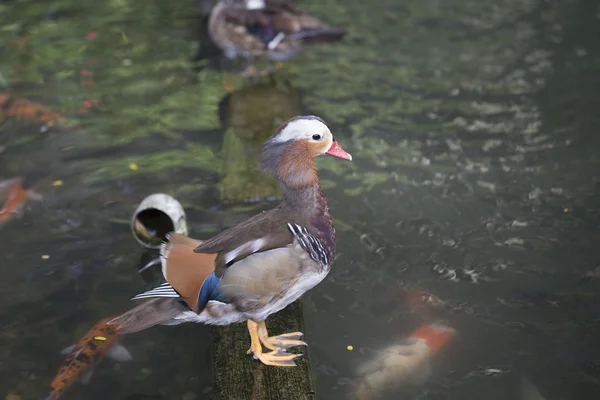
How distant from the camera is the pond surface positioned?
359 centimetres

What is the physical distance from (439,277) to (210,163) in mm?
1866

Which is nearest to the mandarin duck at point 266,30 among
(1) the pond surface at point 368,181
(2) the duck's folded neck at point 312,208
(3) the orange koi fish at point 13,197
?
(1) the pond surface at point 368,181

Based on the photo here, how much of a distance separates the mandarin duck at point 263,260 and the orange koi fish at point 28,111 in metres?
3.05

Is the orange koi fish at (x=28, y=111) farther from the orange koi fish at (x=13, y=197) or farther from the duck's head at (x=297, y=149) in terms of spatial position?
the duck's head at (x=297, y=149)

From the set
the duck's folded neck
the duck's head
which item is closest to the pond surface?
the duck's folded neck

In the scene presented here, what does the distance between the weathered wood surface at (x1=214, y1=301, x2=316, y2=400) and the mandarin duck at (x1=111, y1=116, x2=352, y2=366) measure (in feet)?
0.15

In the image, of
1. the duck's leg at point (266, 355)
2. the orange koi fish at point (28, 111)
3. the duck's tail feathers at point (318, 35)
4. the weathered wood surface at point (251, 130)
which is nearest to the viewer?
the duck's leg at point (266, 355)

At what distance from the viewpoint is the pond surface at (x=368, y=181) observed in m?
3.59

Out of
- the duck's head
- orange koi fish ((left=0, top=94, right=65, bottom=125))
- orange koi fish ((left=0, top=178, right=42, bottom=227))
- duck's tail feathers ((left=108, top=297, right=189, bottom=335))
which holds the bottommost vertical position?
orange koi fish ((left=0, top=94, right=65, bottom=125))

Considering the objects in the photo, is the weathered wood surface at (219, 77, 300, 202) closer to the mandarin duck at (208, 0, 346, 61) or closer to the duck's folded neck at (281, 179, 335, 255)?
the mandarin duck at (208, 0, 346, 61)

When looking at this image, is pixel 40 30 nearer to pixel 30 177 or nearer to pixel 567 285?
pixel 30 177

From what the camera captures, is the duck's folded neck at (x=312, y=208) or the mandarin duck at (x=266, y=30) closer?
the duck's folded neck at (x=312, y=208)

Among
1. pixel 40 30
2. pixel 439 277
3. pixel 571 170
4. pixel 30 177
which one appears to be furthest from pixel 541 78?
pixel 40 30

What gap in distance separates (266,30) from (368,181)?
6.72 feet
